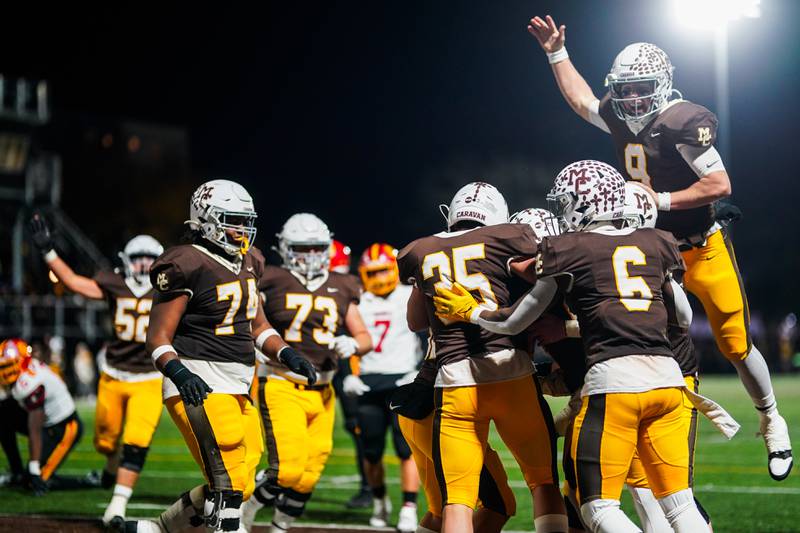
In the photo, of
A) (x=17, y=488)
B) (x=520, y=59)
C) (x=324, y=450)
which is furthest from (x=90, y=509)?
(x=520, y=59)

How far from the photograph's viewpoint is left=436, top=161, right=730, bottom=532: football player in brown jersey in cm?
439

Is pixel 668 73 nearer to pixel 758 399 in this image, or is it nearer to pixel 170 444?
pixel 758 399

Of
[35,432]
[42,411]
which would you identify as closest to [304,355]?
[35,432]

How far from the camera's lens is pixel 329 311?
287 inches

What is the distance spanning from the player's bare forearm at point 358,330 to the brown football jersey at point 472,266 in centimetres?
240

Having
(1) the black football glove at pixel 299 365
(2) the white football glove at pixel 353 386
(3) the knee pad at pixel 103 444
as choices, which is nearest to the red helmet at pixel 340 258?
(2) the white football glove at pixel 353 386

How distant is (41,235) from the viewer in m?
7.72

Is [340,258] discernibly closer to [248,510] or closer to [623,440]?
[248,510]

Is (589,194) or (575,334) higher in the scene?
(589,194)

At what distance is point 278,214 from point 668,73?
4399 centimetres

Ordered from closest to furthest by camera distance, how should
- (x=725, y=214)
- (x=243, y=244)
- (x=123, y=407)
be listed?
(x=243, y=244) < (x=725, y=214) < (x=123, y=407)

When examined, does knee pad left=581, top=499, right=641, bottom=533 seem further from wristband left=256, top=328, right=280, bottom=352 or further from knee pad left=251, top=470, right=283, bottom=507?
knee pad left=251, top=470, right=283, bottom=507

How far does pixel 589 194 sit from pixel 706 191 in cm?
120

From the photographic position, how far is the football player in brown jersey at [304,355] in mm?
6555
